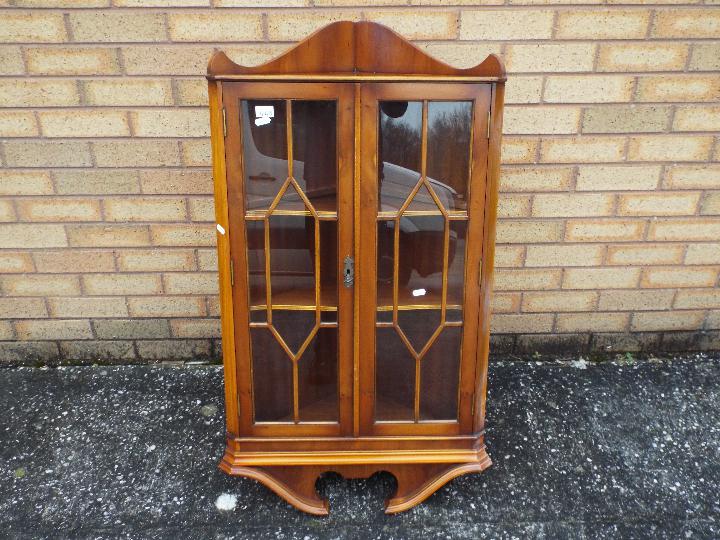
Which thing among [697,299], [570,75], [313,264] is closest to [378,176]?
[313,264]

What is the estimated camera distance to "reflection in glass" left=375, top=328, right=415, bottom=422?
1.66 metres

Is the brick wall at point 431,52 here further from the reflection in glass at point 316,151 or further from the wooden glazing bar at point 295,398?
the wooden glazing bar at point 295,398

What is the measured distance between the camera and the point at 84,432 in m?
2.07

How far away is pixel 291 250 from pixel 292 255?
0.02 meters

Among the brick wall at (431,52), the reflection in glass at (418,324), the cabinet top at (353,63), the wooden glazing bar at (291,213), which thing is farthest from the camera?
the brick wall at (431,52)

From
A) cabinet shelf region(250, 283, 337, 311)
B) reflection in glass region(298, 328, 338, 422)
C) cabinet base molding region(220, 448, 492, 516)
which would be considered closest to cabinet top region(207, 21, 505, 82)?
cabinet shelf region(250, 283, 337, 311)

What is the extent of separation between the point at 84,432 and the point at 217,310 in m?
0.69

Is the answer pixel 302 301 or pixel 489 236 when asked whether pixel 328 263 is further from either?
pixel 489 236

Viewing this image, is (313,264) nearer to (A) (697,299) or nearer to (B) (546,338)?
(B) (546,338)

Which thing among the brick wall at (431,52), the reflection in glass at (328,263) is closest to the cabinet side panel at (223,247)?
the reflection in glass at (328,263)

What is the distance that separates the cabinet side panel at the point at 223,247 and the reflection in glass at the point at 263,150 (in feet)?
0.20

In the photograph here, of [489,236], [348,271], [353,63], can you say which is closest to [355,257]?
[348,271]

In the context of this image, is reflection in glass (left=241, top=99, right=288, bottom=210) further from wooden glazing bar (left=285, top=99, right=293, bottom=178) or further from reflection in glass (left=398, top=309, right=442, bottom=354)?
reflection in glass (left=398, top=309, right=442, bottom=354)

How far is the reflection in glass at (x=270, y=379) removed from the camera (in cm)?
165
